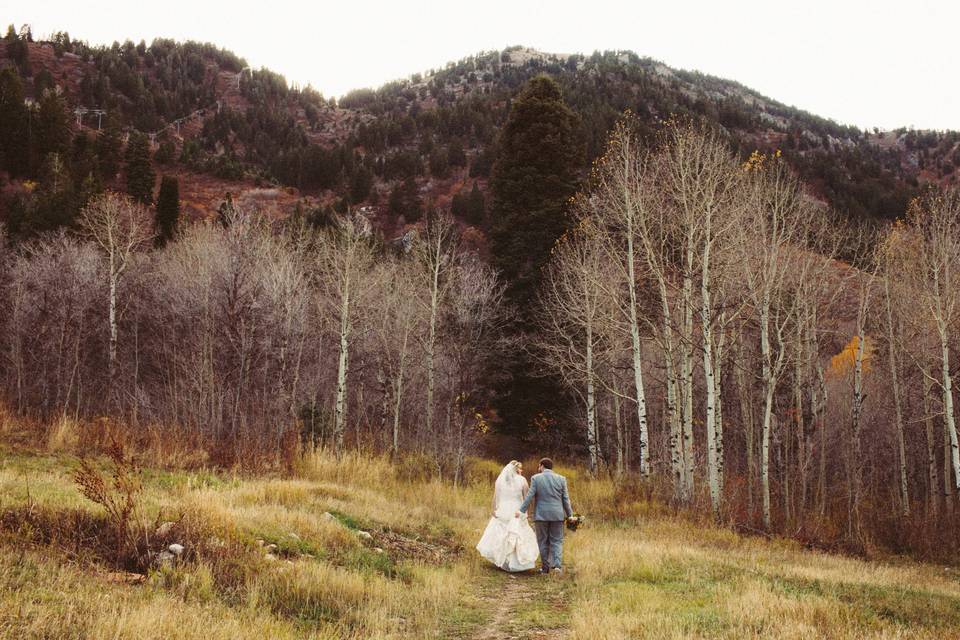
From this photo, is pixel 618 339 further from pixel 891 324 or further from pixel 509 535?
pixel 509 535

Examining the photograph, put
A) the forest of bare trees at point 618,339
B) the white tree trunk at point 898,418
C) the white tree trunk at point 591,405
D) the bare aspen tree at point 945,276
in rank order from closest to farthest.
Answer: the forest of bare trees at point 618,339, the bare aspen tree at point 945,276, the white tree trunk at point 898,418, the white tree trunk at point 591,405

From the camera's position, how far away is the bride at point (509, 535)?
9922 mm

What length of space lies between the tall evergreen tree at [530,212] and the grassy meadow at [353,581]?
15.0m

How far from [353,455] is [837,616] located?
1211 cm

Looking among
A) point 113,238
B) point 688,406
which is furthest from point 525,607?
point 113,238

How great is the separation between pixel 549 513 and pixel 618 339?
1303 cm

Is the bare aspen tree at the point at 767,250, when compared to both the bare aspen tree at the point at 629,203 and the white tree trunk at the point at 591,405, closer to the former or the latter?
the bare aspen tree at the point at 629,203

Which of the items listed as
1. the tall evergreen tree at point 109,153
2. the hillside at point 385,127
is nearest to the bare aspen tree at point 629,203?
the hillside at point 385,127

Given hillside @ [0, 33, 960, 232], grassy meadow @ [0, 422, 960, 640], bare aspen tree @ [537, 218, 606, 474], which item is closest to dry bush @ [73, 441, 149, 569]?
grassy meadow @ [0, 422, 960, 640]

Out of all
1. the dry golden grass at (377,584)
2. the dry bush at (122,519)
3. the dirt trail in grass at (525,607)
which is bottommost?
the dirt trail in grass at (525,607)

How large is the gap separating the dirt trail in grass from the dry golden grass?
42 millimetres

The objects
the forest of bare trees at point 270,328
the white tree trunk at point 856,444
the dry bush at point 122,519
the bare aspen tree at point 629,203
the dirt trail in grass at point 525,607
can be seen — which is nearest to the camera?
the dry bush at point 122,519

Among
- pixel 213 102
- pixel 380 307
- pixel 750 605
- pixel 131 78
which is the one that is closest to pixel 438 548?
pixel 750 605

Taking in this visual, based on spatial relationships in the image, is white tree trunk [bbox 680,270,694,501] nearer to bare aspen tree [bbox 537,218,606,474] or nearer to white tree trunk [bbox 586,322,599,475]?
bare aspen tree [bbox 537,218,606,474]
